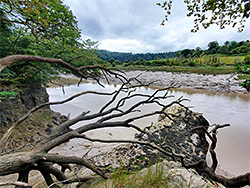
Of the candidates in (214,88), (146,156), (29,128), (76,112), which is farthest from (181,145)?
(214,88)

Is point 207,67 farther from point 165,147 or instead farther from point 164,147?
point 165,147

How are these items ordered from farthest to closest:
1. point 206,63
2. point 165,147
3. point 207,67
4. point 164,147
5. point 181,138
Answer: point 206,63, point 207,67, point 181,138, point 164,147, point 165,147

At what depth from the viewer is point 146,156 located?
2285mm

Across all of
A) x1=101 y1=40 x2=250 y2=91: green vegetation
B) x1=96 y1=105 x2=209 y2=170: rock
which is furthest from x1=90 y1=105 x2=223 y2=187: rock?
x1=101 y1=40 x2=250 y2=91: green vegetation

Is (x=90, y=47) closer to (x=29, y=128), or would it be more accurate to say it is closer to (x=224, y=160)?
(x=29, y=128)

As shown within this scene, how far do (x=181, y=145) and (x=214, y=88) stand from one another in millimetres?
12751

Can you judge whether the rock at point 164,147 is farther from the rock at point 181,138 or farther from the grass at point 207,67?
the grass at point 207,67

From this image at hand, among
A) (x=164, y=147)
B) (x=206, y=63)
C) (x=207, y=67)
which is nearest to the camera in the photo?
(x=164, y=147)

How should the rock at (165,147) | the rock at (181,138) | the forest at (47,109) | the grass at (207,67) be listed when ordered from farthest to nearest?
the grass at (207,67)
the rock at (181,138)
the rock at (165,147)
the forest at (47,109)

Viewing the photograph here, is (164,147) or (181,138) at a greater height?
(164,147)

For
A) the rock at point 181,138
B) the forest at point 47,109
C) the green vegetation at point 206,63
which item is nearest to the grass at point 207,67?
the green vegetation at point 206,63

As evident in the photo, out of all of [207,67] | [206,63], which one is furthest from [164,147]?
[206,63]

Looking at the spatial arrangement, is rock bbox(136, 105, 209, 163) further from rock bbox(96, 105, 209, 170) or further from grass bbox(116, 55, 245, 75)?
grass bbox(116, 55, 245, 75)

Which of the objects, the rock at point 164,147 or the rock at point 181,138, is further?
the rock at point 181,138
